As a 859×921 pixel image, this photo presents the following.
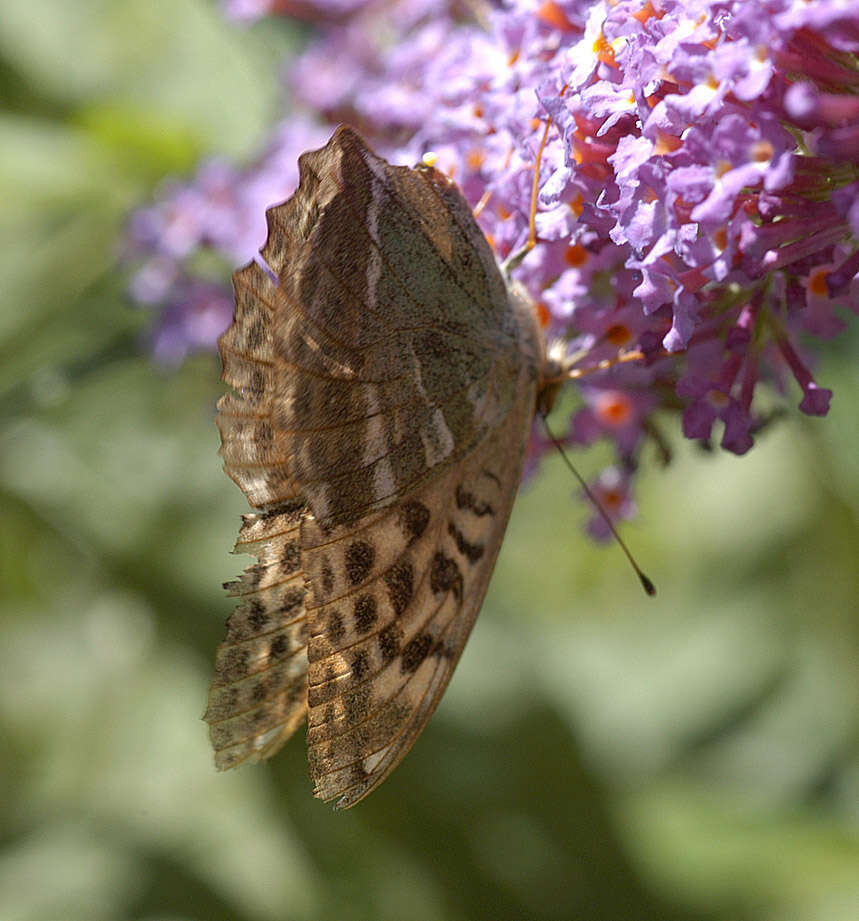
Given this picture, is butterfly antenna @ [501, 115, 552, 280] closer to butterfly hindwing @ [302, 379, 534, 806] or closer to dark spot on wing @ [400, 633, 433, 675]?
butterfly hindwing @ [302, 379, 534, 806]

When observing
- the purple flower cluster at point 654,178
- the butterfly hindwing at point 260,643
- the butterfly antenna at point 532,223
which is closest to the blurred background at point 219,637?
the purple flower cluster at point 654,178

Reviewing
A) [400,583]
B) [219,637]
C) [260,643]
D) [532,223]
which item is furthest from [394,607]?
[219,637]

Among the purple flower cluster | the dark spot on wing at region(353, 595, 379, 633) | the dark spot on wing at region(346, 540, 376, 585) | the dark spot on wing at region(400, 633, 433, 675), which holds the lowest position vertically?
the dark spot on wing at region(400, 633, 433, 675)

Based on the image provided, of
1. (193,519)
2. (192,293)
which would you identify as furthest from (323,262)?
(193,519)

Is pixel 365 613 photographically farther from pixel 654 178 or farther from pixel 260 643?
pixel 654 178

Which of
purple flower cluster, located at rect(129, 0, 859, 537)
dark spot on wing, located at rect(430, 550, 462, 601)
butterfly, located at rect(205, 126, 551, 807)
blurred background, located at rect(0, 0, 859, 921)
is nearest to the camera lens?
purple flower cluster, located at rect(129, 0, 859, 537)

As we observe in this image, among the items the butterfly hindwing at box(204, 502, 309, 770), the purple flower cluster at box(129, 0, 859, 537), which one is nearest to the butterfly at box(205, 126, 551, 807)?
the butterfly hindwing at box(204, 502, 309, 770)

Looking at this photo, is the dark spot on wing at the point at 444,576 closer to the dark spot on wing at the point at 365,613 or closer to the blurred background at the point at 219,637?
the dark spot on wing at the point at 365,613

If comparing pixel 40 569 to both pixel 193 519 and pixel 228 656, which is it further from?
pixel 228 656
